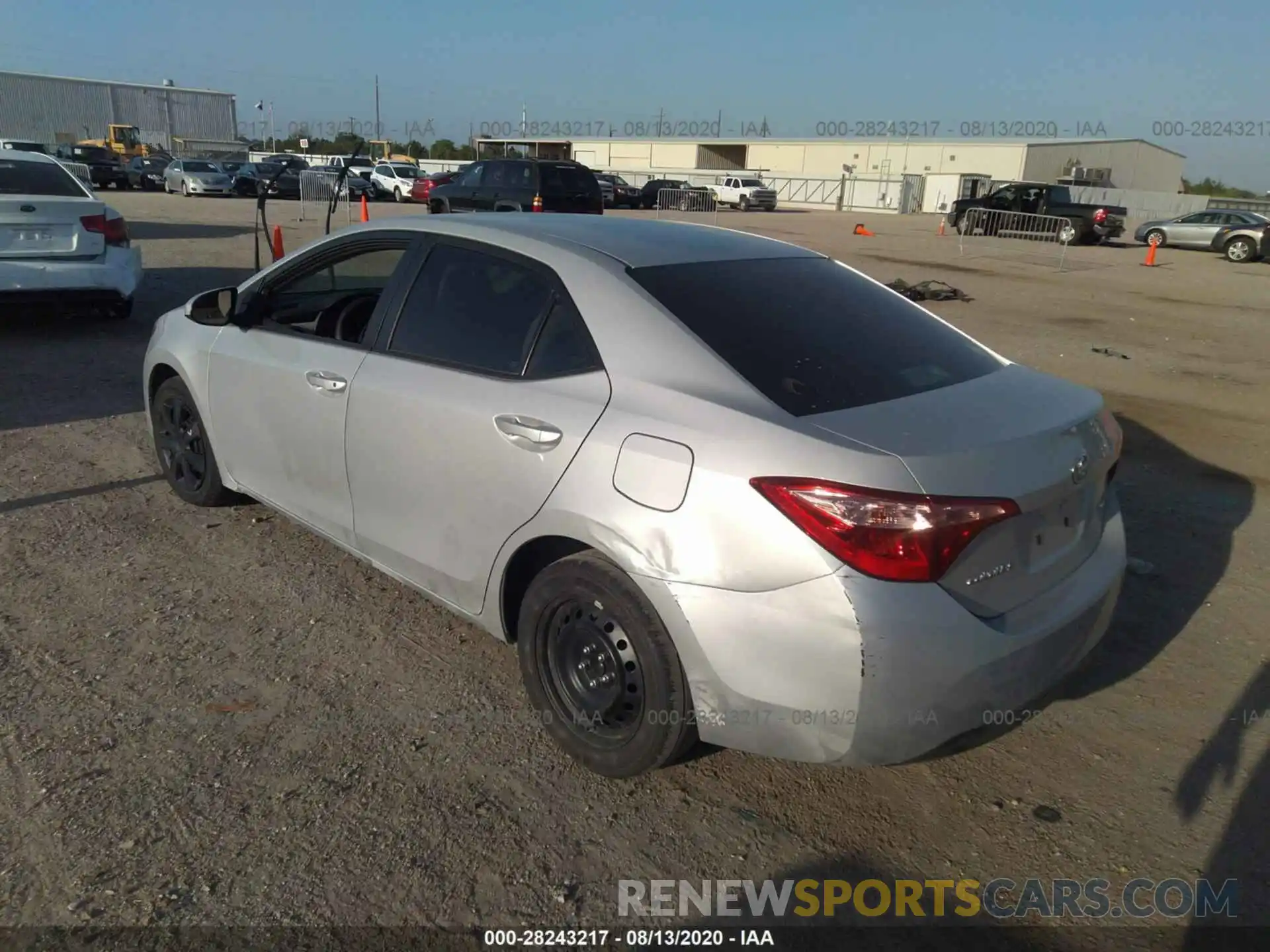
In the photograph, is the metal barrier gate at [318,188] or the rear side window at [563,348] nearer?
the rear side window at [563,348]

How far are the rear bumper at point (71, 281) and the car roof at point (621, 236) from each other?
6.12 metres

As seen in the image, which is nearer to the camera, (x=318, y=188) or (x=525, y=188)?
(x=525, y=188)

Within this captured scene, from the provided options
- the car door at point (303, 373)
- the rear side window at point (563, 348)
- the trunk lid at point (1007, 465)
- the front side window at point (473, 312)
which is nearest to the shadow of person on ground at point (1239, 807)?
the trunk lid at point (1007, 465)

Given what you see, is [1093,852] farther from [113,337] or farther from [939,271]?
[939,271]

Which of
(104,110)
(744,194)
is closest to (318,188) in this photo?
(744,194)

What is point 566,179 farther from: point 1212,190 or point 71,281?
point 1212,190

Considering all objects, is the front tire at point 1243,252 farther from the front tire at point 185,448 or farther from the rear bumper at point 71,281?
the front tire at point 185,448

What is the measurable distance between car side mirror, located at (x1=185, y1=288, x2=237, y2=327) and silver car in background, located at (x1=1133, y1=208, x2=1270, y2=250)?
95.1ft

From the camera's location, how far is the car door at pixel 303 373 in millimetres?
3754

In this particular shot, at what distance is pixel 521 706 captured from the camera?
339 cm

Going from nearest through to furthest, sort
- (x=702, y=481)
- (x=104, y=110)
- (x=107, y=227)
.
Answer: (x=702, y=481)
(x=107, y=227)
(x=104, y=110)

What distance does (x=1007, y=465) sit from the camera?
2.55 meters

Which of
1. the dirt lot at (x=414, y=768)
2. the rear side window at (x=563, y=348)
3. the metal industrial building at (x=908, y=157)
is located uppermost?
the metal industrial building at (x=908, y=157)

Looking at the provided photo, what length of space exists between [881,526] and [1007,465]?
18.3 inches
